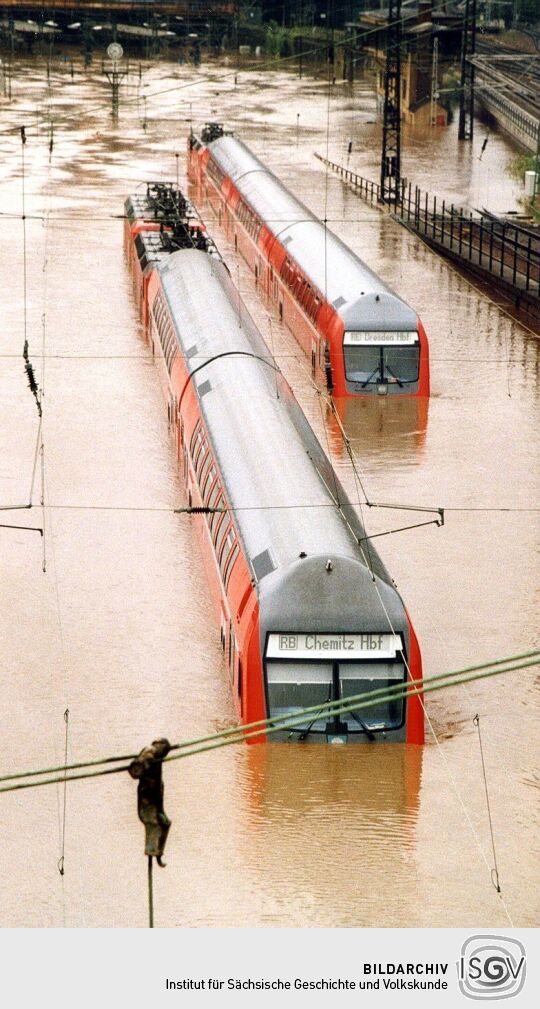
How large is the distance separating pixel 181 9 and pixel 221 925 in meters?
102

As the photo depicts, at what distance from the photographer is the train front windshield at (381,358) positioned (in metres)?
32.7

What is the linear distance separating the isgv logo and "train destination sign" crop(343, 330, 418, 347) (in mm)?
22751

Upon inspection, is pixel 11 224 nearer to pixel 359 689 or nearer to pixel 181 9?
pixel 359 689

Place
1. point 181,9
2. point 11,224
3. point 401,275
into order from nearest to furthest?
point 401,275 < point 11,224 < point 181,9

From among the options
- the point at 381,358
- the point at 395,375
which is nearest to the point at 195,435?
the point at 381,358

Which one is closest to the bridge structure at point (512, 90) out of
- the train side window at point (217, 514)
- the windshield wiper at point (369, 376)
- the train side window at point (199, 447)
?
the windshield wiper at point (369, 376)

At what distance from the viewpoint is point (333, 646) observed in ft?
54.4

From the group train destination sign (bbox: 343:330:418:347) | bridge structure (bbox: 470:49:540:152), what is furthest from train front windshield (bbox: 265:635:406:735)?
bridge structure (bbox: 470:49:540:152)

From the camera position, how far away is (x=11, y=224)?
5522 cm

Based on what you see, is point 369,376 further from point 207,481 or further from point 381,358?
point 207,481

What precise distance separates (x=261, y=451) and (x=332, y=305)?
43.8ft

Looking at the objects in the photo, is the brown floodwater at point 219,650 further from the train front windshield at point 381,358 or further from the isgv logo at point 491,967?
the isgv logo at point 491,967

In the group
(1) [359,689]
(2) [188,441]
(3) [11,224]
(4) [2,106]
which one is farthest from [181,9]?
(1) [359,689]

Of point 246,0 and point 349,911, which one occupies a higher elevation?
point 246,0
